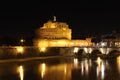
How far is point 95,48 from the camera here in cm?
6319

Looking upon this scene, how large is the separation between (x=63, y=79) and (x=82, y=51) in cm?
3982

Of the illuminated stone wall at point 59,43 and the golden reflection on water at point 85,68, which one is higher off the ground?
the illuminated stone wall at point 59,43

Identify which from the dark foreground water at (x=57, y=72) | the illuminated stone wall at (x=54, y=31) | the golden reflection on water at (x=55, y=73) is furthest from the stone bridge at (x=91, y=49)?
the golden reflection on water at (x=55, y=73)

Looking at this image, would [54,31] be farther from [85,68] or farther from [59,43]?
[85,68]

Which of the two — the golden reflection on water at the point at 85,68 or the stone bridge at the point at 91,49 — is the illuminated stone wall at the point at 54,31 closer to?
the stone bridge at the point at 91,49

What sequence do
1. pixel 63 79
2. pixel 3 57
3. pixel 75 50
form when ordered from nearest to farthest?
1. pixel 63 79
2. pixel 3 57
3. pixel 75 50

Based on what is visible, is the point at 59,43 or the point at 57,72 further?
the point at 59,43

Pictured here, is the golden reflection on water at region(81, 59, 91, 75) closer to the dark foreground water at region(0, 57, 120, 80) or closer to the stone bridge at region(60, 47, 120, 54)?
the dark foreground water at region(0, 57, 120, 80)

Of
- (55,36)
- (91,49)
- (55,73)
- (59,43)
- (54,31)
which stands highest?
(54,31)

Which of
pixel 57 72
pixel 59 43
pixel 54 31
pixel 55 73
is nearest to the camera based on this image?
pixel 55 73

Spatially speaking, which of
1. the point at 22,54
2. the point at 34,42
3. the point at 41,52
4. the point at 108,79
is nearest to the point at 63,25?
the point at 34,42

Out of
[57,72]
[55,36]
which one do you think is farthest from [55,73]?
[55,36]

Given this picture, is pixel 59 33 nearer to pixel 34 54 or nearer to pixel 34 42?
pixel 34 42

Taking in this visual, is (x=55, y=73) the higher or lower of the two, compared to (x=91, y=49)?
lower
